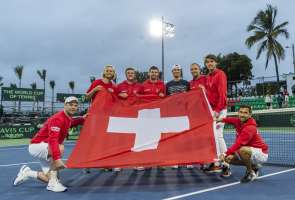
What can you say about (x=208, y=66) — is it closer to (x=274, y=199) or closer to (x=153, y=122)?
(x=153, y=122)

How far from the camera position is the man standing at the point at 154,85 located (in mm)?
7535

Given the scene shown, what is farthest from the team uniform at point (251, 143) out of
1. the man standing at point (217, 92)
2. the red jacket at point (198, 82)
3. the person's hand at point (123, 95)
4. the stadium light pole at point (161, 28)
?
the stadium light pole at point (161, 28)

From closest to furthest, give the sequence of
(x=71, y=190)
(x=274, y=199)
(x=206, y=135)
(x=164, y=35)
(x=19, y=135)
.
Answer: (x=274, y=199) → (x=71, y=190) → (x=206, y=135) → (x=19, y=135) → (x=164, y=35)

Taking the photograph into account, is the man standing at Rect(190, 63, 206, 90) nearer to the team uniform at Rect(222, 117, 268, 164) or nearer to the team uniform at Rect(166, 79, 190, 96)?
the team uniform at Rect(166, 79, 190, 96)

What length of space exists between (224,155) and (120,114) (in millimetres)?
1925

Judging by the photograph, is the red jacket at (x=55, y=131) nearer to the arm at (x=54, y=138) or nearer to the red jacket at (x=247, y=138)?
the arm at (x=54, y=138)

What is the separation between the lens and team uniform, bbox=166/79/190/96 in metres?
7.34

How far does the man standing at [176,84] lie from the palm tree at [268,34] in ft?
110

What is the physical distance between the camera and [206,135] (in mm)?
6219

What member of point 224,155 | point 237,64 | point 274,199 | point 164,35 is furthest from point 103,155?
point 237,64

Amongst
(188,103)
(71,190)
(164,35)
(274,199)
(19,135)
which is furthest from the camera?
(164,35)

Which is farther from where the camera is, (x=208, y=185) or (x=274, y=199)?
(x=208, y=185)

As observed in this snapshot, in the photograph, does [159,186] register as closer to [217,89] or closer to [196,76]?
[217,89]

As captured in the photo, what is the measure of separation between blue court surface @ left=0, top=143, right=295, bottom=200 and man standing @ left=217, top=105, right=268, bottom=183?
28 centimetres
